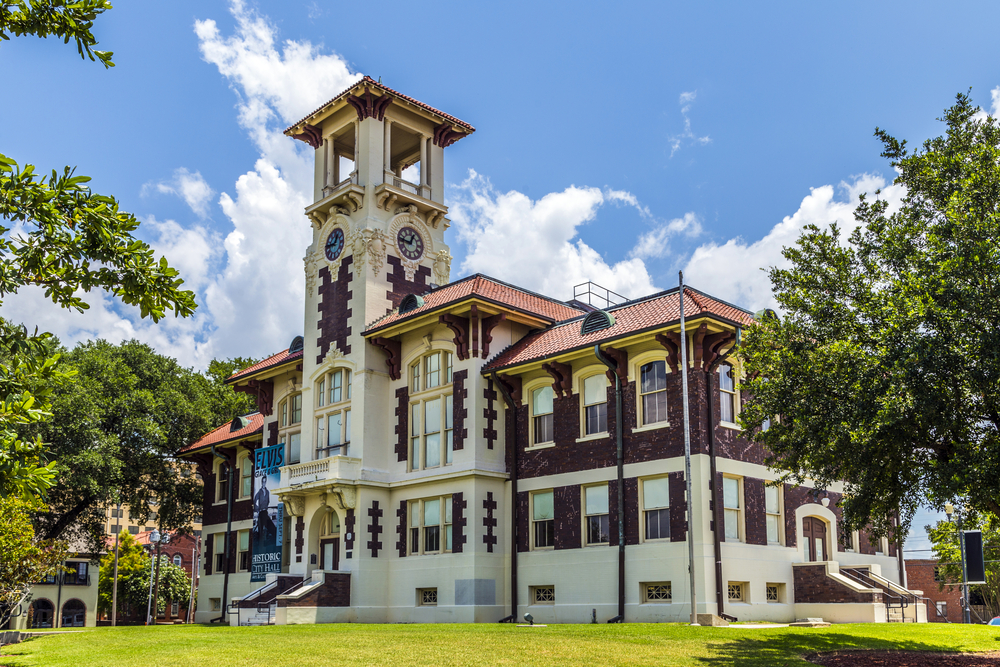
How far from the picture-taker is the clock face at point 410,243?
A: 3625 centimetres

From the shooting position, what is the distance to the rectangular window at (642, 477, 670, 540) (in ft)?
88.9

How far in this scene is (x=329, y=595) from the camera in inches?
1241

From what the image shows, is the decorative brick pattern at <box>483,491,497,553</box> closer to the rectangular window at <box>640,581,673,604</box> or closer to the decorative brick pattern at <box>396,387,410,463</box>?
the decorative brick pattern at <box>396,387,410,463</box>

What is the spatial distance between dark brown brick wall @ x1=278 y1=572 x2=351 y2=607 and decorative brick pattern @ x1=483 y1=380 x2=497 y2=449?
6899 mm

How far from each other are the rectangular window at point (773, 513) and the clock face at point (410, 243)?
1624 cm

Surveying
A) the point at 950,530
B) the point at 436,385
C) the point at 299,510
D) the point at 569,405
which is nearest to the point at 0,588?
the point at 299,510

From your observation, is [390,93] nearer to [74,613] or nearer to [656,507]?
[656,507]

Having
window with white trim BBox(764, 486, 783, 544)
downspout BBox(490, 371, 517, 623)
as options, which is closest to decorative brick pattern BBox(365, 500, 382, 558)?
downspout BBox(490, 371, 517, 623)

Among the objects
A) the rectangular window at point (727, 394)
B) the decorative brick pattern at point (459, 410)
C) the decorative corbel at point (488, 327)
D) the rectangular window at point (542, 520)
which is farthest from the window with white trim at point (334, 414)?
the rectangular window at point (727, 394)

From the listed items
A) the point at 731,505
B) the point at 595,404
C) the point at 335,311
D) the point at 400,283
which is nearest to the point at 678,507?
the point at 731,505

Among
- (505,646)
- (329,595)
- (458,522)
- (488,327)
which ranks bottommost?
(329,595)

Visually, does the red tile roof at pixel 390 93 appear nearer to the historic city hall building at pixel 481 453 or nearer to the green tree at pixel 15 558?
the historic city hall building at pixel 481 453

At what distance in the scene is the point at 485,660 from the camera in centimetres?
1533

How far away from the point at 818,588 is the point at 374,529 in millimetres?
14929
